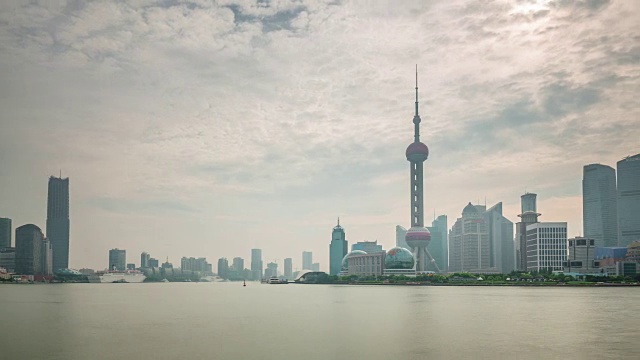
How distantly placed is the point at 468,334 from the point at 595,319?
30.8 meters

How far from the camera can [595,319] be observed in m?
96.8

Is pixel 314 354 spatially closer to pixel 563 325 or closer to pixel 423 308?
pixel 563 325

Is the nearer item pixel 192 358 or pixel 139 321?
pixel 192 358

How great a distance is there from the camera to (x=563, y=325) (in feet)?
290

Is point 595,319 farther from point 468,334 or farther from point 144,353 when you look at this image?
point 144,353

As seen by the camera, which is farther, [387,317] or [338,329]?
[387,317]

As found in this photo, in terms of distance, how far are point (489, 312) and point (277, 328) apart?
150 feet

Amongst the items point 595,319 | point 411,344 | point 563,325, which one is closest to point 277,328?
point 411,344

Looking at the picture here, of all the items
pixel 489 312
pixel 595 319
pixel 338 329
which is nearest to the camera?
pixel 338 329

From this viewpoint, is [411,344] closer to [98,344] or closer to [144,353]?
[144,353]

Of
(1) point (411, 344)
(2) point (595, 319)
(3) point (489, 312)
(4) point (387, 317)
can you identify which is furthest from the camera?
(3) point (489, 312)

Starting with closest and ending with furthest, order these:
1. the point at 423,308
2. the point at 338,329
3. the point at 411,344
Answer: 1. the point at 411,344
2. the point at 338,329
3. the point at 423,308

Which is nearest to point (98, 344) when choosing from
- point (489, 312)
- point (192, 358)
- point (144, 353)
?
point (144, 353)

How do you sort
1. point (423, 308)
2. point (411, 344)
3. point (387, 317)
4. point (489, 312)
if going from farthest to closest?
point (423, 308) < point (489, 312) < point (387, 317) < point (411, 344)
